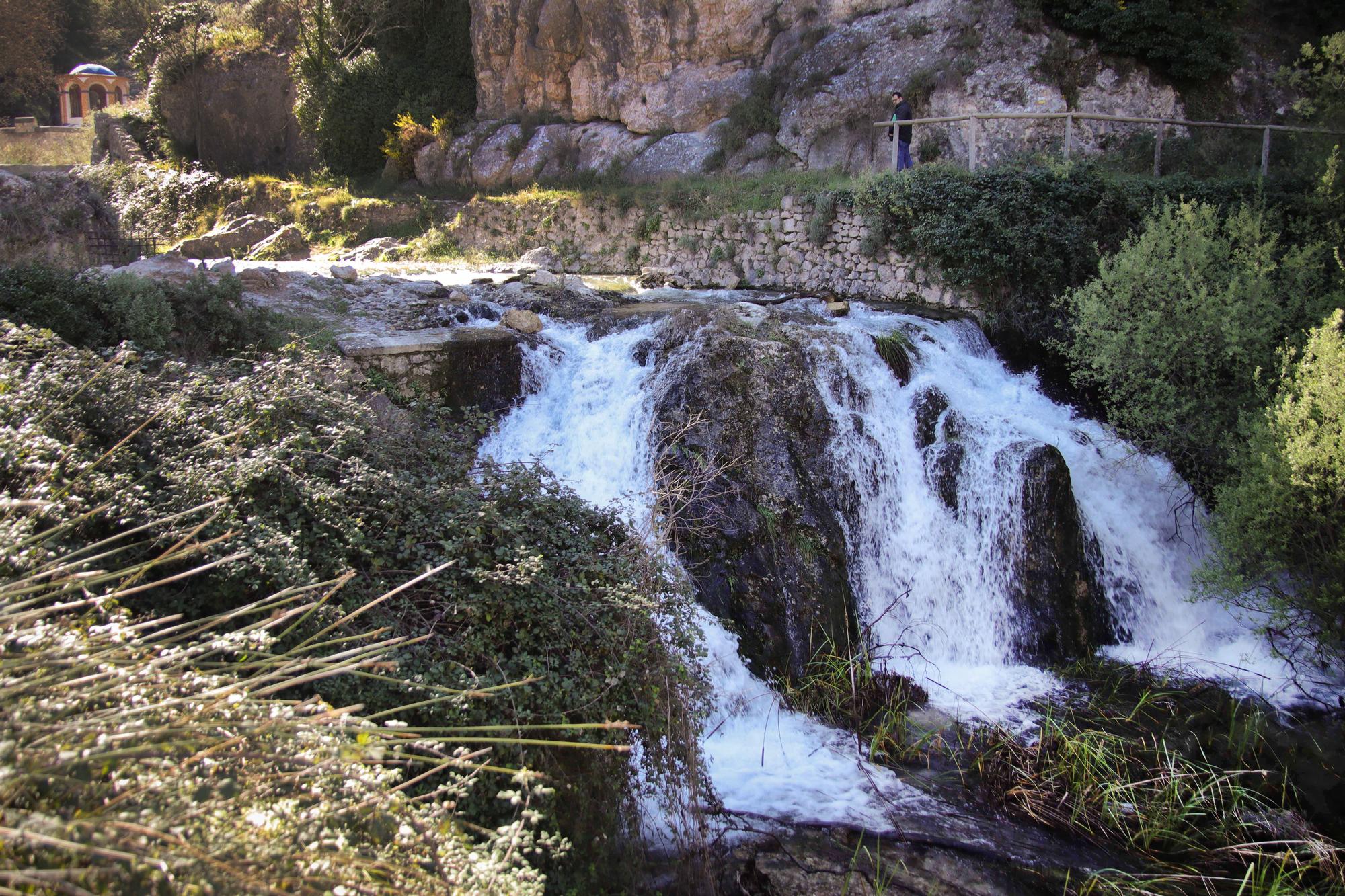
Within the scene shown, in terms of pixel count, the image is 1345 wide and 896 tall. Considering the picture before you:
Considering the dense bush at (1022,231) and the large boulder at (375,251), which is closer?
the dense bush at (1022,231)

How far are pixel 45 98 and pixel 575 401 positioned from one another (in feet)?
110

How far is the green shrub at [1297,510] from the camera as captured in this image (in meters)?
6.82

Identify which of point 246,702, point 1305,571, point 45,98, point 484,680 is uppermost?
point 45,98

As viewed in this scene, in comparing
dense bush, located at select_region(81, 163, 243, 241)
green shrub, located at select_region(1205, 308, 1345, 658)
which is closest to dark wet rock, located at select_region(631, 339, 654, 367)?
green shrub, located at select_region(1205, 308, 1345, 658)

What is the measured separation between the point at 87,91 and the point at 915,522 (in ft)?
121

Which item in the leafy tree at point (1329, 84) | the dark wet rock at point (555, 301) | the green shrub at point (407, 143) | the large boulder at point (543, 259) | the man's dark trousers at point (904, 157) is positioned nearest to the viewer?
the dark wet rock at point (555, 301)

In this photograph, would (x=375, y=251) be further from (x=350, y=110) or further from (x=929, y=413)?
(x=929, y=413)

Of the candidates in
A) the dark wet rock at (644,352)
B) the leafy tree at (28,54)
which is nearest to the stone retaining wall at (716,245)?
the dark wet rock at (644,352)

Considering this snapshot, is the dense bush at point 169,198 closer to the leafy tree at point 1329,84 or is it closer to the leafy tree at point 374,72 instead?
the leafy tree at point 374,72

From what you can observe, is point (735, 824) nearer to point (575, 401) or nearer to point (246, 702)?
point (246, 702)

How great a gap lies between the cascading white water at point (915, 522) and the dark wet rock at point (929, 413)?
0.10 metres

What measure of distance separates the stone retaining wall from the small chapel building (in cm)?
2197

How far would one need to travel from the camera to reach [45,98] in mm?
31172

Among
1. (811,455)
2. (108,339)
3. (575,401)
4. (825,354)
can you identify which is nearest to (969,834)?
(811,455)
